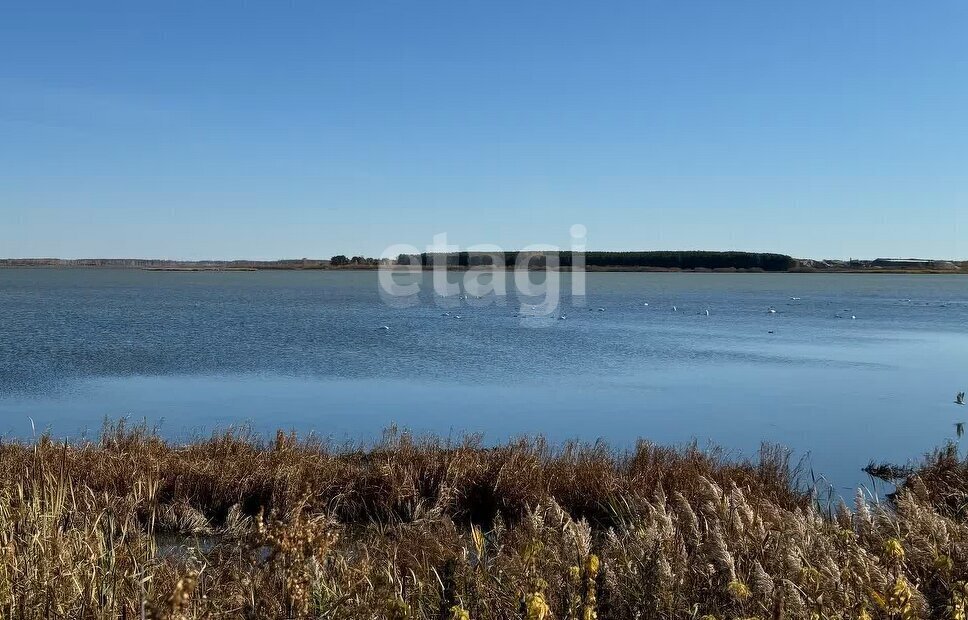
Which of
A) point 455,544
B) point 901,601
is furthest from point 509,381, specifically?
point 901,601

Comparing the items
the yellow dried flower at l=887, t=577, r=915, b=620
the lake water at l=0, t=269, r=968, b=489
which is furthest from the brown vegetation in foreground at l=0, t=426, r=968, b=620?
the lake water at l=0, t=269, r=968, b=489

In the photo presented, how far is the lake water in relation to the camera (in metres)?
17.1

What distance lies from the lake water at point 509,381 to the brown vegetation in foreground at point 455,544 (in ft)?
10.6

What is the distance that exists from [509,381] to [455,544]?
16641mm

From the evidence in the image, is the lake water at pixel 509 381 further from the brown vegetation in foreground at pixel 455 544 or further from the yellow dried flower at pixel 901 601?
the yellow dried flower at pixel 901 601

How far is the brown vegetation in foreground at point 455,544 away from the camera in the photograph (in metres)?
4.11

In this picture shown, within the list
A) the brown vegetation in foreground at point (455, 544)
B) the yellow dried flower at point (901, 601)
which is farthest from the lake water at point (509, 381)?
the yellow dried flower at point (901, 601)

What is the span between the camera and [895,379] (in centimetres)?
2534

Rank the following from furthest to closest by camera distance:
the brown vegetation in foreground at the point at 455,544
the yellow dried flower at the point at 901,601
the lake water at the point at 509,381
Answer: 1. the lake water at the point at 509,381
2. the brown vegetation in foreground at the point at 455,544
3. the yellow dried flower at the point at 901,601

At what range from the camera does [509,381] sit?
24234mm

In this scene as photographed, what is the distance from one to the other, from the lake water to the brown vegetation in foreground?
10.6 feet

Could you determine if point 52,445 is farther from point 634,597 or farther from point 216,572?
point 634,597

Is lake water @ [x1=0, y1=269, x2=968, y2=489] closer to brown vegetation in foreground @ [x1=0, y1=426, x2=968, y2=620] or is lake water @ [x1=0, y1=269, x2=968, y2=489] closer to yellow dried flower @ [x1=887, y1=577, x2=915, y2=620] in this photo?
brown vegetation in foreground @ [x1=0, y1=426, x2=968, y2=620]

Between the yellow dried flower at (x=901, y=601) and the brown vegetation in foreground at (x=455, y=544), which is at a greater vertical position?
the yellow dried flower at (x=901, y=601)
